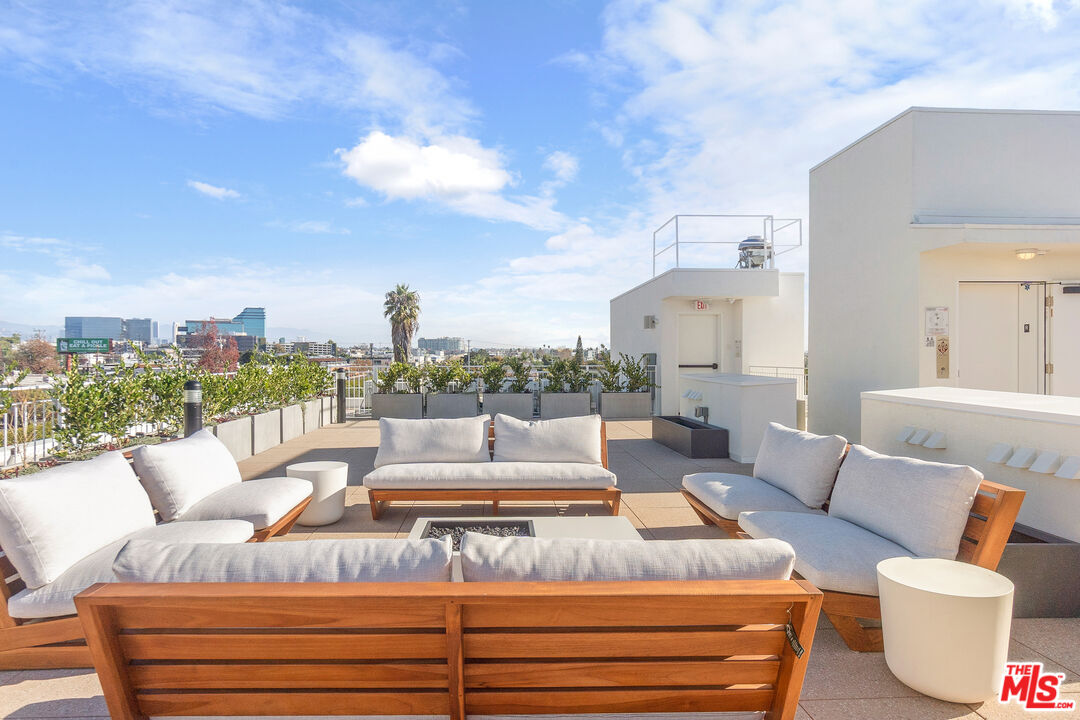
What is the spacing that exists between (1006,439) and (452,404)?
837cm

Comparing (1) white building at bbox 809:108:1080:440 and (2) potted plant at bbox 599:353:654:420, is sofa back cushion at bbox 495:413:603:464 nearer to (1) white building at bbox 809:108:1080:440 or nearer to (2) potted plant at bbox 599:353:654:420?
(1) white building at bbox 809:108:1080:440

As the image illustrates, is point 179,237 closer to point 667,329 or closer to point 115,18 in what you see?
point 115,18

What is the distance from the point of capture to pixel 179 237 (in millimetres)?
26828

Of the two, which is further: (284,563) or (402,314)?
(402,314)

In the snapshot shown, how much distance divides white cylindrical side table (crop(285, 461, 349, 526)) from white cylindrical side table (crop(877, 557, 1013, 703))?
367cm

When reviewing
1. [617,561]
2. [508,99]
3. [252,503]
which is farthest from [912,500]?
[508,99]

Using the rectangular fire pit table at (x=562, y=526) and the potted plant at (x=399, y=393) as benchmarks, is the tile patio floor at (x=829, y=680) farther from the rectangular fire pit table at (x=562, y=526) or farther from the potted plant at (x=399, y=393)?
the potted plant at (x=399, y=393)

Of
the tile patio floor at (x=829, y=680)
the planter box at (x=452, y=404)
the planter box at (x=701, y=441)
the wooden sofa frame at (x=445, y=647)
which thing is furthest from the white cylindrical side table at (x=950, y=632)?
the planter box at (x=452, y=404)

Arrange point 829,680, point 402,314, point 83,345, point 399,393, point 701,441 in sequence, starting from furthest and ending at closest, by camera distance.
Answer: point 402,314 → point 399,393 → point 83,345 → point 701,441 → point 829,680

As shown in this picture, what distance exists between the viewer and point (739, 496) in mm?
3543

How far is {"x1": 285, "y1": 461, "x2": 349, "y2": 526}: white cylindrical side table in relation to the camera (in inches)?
169

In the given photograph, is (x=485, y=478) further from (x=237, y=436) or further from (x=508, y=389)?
(x=508, y=389)

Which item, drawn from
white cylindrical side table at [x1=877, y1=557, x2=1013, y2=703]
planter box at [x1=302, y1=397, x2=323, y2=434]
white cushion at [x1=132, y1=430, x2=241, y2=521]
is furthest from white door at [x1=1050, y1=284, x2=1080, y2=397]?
planter box at [x1=302, y1=397, x2=323, y2=434]

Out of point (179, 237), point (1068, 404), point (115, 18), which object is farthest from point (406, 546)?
point (179, 237)
